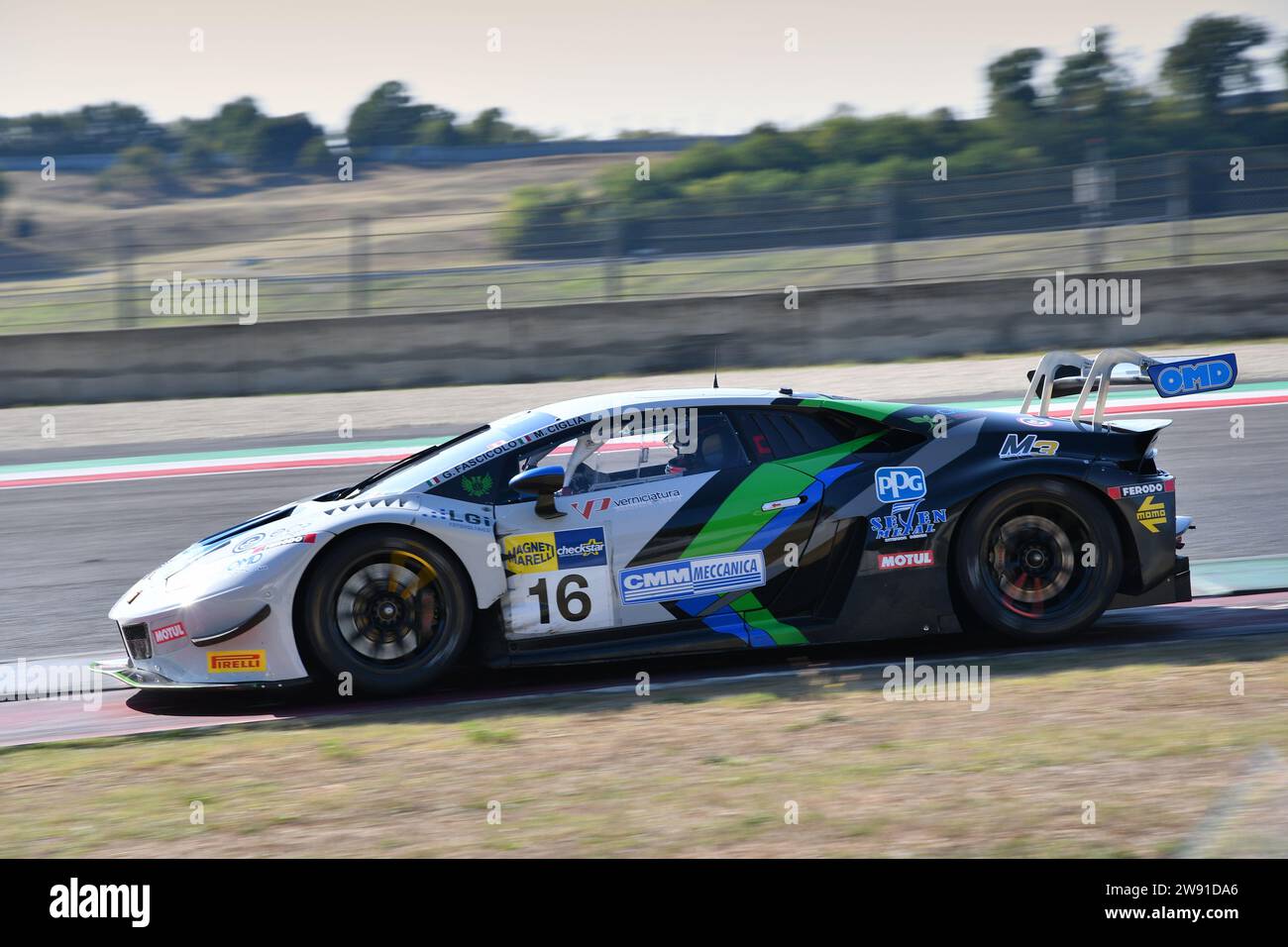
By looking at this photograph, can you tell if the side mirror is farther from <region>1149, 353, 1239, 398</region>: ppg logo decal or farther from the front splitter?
<region>1149, 353, 1239, 398</region>: ppg logo decal

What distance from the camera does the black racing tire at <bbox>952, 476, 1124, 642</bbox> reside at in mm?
6406

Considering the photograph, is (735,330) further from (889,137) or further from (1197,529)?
(889,137)

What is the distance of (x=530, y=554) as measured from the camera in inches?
243

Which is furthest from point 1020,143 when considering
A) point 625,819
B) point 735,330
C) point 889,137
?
point 625,819

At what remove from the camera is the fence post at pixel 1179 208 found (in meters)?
17.5

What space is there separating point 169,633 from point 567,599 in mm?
1738

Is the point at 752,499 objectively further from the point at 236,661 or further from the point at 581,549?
the point at 236,661

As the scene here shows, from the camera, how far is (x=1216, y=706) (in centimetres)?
542

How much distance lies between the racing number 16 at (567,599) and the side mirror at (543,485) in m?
0.30

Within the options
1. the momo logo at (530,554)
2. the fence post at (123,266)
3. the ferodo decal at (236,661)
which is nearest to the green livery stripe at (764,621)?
the momo logo at (530,554)

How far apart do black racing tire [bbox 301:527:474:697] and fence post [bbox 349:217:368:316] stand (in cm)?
1198

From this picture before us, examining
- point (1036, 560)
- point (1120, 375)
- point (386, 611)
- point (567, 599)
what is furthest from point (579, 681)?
point (1120, 375)

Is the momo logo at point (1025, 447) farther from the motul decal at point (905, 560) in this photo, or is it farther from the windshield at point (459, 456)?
the windshield at point (459, 456)

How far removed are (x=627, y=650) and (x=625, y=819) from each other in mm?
1712
